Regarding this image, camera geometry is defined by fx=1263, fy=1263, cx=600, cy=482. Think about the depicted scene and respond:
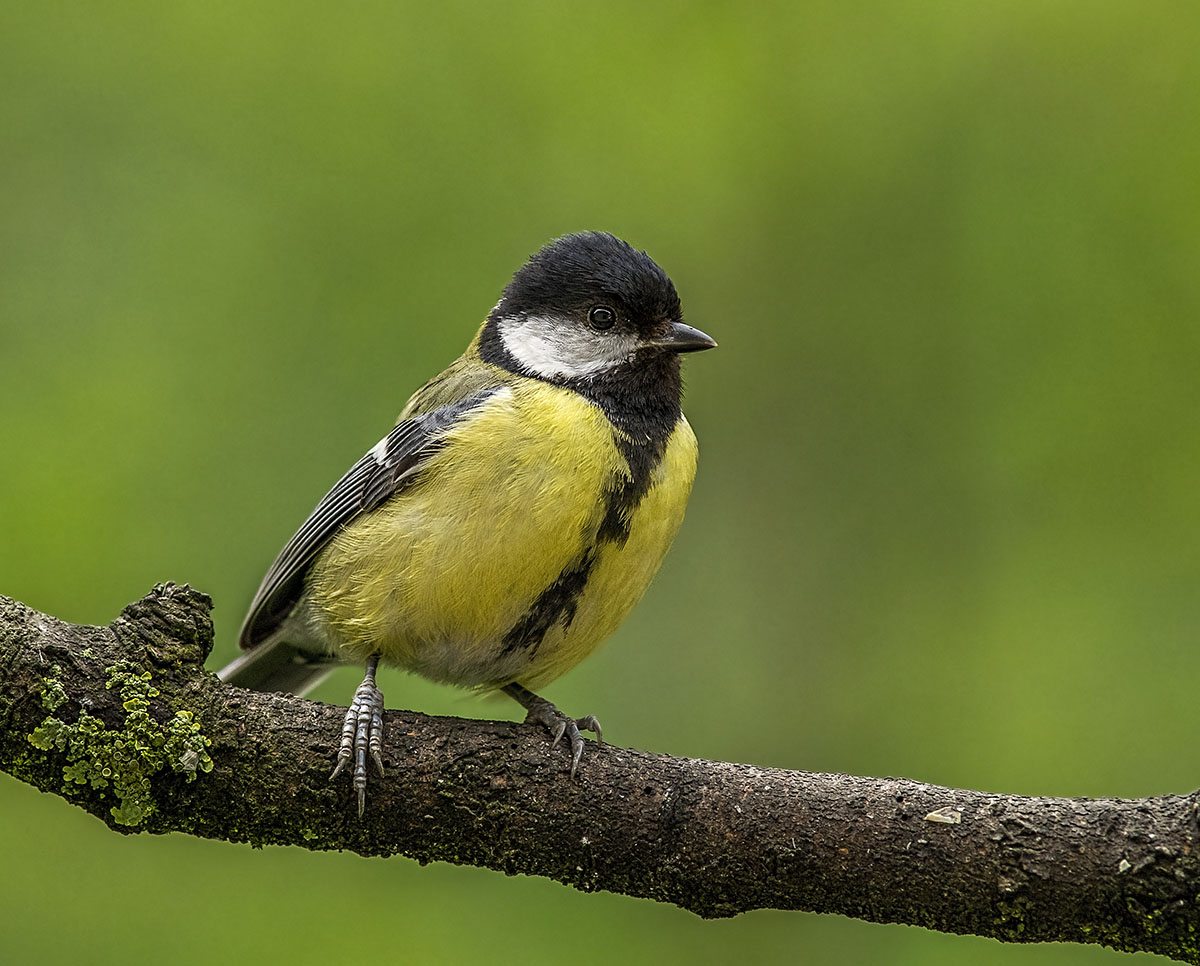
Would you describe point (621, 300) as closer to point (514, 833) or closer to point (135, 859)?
point (514, 833)

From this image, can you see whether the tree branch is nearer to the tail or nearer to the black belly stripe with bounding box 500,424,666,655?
the black belly stripe with bounding box 500,424,666,655

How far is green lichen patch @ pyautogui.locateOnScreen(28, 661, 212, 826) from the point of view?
2.71 m

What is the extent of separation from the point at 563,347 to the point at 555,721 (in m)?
1.25

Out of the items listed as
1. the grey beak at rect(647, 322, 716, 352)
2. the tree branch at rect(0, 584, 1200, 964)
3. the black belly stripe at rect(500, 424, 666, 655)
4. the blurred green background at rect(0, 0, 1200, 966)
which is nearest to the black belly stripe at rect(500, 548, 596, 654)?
the black belly stripe at rect(500, 424, 666, 655)

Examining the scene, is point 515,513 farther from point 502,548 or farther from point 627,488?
point 627,488

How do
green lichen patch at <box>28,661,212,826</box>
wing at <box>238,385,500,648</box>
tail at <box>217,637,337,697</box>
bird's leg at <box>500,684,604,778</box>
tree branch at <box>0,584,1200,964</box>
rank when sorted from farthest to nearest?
tail at <box>217,637,337,697</box> → wing at <box>238,385,500,648</box> → bird's leg at <box>500,684,604,778</box> → green lichen patch at <box>28,661,212,826</box> → tree branch at <box>0,584,1200,964</box>

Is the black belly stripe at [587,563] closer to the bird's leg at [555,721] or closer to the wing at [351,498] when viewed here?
the bird's leg at [555,721]

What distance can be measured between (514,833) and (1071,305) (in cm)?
307

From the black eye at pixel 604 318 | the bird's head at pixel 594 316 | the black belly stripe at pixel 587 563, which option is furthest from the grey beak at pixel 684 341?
the black belly stripe at pixel 587 563

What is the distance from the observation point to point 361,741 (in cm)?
295

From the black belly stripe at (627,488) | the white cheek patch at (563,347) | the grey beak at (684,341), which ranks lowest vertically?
the black belly stripe at (627,488)

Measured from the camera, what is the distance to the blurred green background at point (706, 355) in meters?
4.34

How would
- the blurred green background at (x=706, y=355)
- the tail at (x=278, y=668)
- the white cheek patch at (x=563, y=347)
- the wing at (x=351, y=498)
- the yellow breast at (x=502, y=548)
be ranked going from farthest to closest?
the blurred green background at (x=706, y=355) < the tail at (x=278, y=668) < the white cheek patch at (x=563, y=347) < the wing at (x=351, y=498) < the yellow breast at (x=502, y=548)

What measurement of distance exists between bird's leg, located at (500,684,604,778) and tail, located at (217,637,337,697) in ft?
2.19
